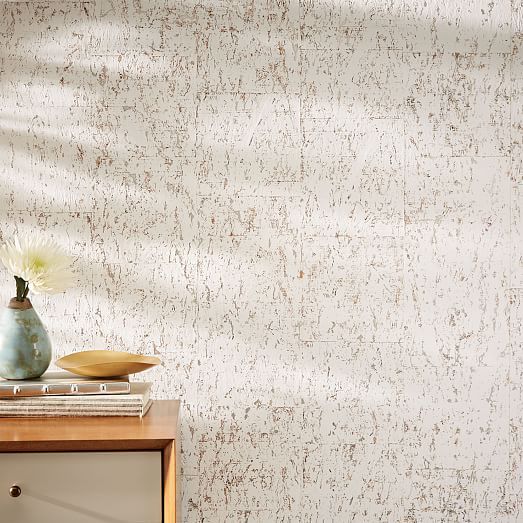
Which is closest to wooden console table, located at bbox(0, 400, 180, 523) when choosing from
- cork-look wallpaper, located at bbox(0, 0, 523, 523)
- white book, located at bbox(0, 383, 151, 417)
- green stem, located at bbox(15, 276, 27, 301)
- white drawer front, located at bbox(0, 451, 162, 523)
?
white drawer front, located at bbox(0, 451, 162, 523)

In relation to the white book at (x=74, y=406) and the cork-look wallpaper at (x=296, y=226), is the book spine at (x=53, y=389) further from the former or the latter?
the cork-look wallpaper at (x=296, y=226)

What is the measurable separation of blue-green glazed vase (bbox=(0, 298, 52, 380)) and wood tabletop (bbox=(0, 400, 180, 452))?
0.12 meters

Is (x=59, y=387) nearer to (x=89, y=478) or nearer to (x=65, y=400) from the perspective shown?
(x=65, y=400)

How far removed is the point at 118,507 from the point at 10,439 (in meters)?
0.27

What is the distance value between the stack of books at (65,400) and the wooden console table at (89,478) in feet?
0.47

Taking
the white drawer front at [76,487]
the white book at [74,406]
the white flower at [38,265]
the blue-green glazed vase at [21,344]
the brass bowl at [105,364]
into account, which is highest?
the white flower at [38,265]

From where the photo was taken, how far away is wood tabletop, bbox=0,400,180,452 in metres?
1.49

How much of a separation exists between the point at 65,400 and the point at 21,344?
172 millimetres

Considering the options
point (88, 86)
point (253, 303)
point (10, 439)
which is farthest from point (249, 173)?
point (10, 439)

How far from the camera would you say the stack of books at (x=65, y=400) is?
166 cm

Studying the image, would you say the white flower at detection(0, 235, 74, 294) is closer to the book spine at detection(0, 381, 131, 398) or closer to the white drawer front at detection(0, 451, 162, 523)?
the book spine at detection(0, 381, 131, 398)

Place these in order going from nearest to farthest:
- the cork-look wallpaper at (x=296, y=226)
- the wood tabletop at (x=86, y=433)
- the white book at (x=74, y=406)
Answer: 1. the wood tabletop at (x=86, y=433)
2. the white book at (x=74, y=406)
3. the cork-look wallpaper at (x=296, y=226)

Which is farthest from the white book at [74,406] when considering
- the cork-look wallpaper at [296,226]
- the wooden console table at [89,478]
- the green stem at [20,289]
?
the cork-look wallpaper at [296,226]

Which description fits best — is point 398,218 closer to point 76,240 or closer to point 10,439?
point 76,240
